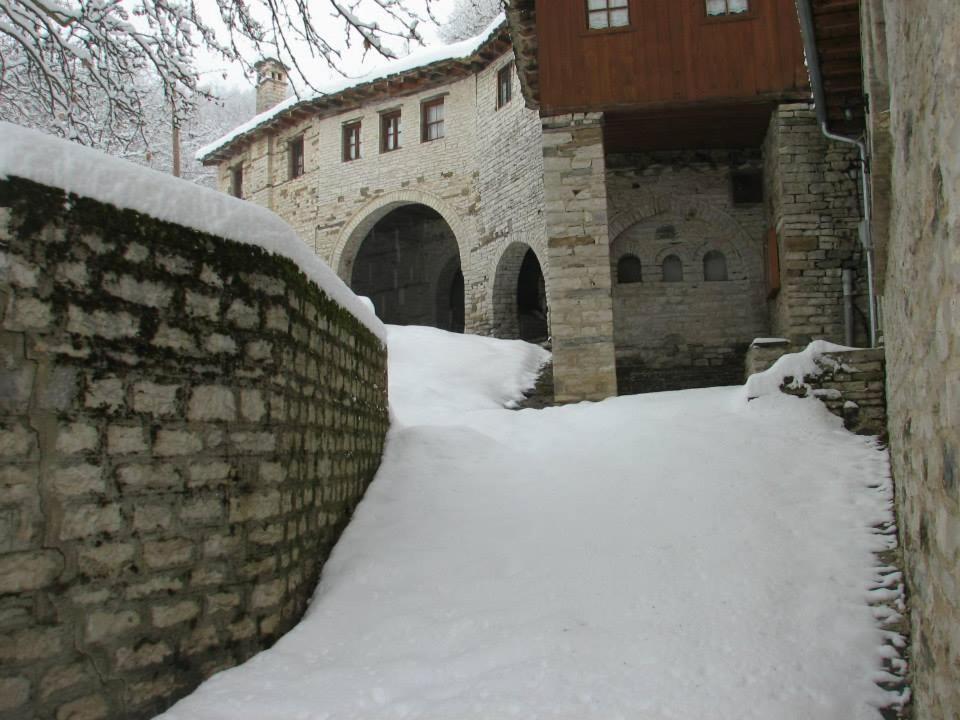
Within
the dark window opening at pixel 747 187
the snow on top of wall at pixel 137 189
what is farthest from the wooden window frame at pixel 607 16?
the snow on top of wall at pixel 137 189

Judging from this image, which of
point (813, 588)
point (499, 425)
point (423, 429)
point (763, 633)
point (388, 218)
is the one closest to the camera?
point (763, 633)

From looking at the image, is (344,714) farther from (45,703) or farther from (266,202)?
(266,202)

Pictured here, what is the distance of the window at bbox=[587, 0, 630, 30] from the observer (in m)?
9.41

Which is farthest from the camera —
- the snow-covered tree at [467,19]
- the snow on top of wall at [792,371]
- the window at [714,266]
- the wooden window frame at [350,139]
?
the snow-covered tree at [467,19]

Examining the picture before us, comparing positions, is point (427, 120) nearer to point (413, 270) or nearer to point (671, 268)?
point (413, 270)

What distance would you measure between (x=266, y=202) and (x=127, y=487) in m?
17.6

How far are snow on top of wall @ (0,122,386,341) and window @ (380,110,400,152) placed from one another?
1406 cm

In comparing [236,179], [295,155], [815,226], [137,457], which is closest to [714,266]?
[815,226]

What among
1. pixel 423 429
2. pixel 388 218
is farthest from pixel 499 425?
pixel 388 218

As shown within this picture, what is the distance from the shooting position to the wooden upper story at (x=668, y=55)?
9188 millimetres

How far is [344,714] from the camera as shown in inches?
113

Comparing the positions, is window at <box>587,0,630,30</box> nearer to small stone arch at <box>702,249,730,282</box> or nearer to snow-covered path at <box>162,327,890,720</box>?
Answer: small stone arch at <box>702,249,730,282</box>

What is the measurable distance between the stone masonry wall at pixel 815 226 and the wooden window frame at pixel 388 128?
31.8ft

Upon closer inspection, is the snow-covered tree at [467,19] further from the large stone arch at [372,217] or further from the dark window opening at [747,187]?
the dark window opening at [747,187]
